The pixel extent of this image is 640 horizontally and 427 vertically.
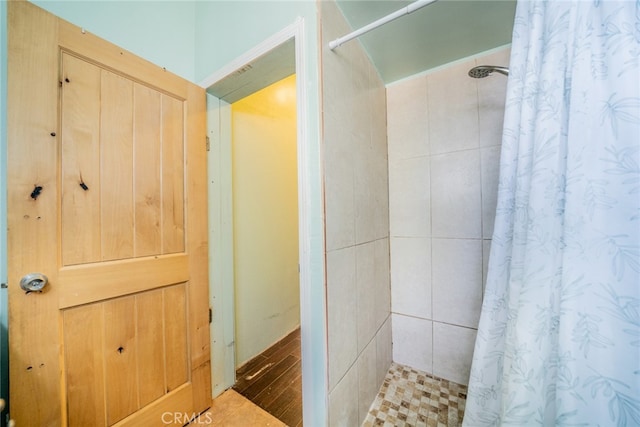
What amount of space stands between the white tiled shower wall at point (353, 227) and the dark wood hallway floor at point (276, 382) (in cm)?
38

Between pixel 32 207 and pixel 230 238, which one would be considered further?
pixel 230 238

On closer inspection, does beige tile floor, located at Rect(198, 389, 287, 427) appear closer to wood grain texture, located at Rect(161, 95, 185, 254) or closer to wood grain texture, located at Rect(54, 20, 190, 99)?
wood grain texture, located at Rect(161, 95, 185, 254)

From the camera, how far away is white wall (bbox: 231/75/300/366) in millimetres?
1590

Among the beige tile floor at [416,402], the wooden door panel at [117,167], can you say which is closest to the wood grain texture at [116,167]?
the wooden door panel at [117,167]

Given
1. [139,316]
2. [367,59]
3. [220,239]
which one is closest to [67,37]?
[220,239]

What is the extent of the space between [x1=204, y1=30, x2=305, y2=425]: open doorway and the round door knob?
0.62 metres

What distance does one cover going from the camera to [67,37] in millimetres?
800

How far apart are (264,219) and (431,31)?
5.10ft

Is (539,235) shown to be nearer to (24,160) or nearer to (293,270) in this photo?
(24,160)

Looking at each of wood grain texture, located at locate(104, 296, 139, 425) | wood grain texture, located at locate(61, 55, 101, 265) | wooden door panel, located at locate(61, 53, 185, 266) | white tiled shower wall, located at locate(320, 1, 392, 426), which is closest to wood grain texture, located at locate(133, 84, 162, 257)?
wooden door panel, located at locate(61, 53, 185, 266)

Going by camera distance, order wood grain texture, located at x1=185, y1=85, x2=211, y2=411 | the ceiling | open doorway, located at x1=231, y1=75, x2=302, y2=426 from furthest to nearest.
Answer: open doorway, located at x1=231, y1=75, x2=302, y2=426 < wood grain texture, located at x1=185, y1=85, x2=211, y2=411 < the ceiling

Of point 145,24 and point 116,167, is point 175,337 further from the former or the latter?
point 145,24

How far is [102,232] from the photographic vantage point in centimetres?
88

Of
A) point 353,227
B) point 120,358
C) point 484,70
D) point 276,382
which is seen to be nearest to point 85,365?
point 120,358
